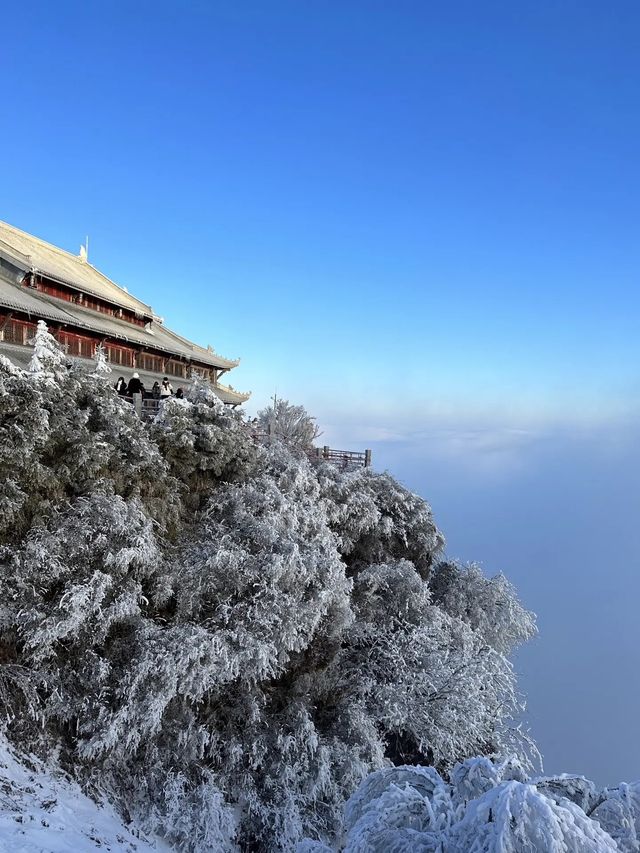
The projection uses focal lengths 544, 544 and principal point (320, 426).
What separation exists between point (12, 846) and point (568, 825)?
7374mm

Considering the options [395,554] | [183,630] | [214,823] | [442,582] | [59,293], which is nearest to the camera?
[214,823]

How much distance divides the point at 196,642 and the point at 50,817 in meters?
3.73

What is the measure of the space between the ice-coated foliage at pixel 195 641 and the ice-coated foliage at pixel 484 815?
5.70 meters

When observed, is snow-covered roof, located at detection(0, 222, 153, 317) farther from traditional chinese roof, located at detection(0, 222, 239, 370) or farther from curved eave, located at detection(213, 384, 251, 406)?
curved eave, located at detection(213, 384, 251, 406)

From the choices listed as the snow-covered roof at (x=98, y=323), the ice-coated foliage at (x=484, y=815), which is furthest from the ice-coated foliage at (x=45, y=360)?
the ice-coated foliage at (x=484, y=815)

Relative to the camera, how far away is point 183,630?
11906 mm

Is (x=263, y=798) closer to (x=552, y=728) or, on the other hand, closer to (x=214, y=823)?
(x=214, y=823)

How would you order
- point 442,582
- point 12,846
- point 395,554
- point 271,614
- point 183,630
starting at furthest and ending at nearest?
point 442,582 → point 395,554 → point 271,614 → point 183,630 → point 12,846

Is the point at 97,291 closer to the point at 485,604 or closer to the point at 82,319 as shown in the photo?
the point at 82,319

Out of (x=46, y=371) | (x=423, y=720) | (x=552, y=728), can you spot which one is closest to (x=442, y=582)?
(x=423, y=720)

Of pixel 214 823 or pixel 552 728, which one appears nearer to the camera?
pixel 214 823

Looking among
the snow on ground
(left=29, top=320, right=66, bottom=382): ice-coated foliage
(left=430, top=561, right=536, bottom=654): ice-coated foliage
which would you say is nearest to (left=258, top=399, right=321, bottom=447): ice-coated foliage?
(left=430, top=561, right=536, bottom=654): ice-coated foliage

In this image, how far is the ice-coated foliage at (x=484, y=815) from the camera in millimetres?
4770

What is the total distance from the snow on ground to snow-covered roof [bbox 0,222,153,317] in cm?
1773
